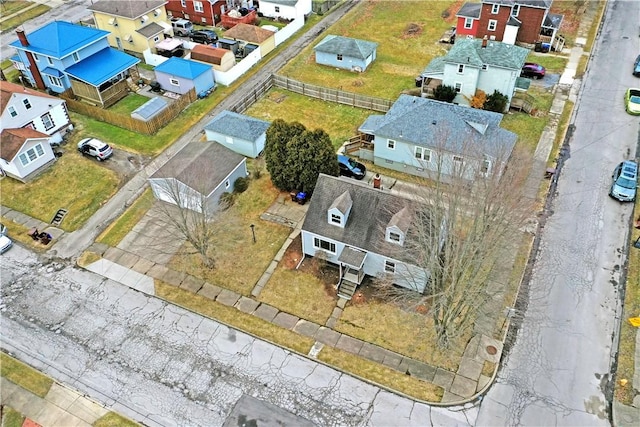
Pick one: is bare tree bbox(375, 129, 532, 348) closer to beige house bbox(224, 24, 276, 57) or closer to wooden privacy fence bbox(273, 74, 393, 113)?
wooden privacy fence bbox(273, 74, 393, 113)

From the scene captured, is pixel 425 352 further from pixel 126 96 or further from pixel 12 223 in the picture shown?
pixel 126 96

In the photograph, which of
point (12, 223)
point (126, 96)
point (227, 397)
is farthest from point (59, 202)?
point (227, 397)

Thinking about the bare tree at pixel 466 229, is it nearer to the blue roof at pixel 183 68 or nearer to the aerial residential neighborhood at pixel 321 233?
the aerial residential neighborhood at pixel 321 233

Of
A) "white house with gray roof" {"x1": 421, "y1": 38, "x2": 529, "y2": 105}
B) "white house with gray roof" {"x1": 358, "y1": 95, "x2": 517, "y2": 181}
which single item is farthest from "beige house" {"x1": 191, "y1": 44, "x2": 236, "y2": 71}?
"white house with gray roof" {"x1": 421, "y1": 38, "x2": 529, "y2": 105}

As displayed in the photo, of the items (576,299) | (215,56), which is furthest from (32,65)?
(576,299)

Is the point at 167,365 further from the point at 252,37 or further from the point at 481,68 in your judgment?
the point at 252,37

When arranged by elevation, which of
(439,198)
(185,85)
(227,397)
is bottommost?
(227,397)
